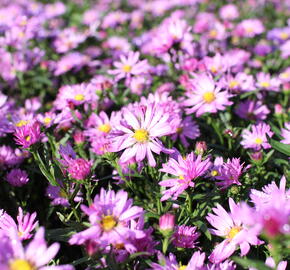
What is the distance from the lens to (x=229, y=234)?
1.90 meters

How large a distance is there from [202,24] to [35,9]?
2.67 meters

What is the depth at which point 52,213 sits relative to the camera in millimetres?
2602

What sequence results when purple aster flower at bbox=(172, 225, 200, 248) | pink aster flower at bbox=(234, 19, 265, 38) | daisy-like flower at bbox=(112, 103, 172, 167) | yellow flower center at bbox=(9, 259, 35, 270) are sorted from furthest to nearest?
pink aster flower at bbox=(234, 19, 265, 38) → daisy-like flower at bbox=(112, 103, 172, 167) → purple aster flower at bbox=(172, 225, 200, 248) → yellow flower center at bbox=(9, 259, 35, 270)

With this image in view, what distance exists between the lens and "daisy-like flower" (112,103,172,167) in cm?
200

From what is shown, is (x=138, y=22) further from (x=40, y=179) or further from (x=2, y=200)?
(x=2, y=200)

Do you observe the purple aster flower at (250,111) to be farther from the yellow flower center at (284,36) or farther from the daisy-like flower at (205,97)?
the yellow flower center at (284,36)

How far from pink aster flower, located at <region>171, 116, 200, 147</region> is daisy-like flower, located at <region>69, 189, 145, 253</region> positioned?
3.32 feet

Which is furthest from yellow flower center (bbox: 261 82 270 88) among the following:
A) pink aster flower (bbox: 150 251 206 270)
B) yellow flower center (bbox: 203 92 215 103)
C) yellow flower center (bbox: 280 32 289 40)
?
pink aster flower (bbox: 150 251 206 270)

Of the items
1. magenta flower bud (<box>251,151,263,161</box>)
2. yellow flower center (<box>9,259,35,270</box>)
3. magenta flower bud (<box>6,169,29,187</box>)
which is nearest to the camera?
yellow flower center (<box>9,259,35,270</box>)

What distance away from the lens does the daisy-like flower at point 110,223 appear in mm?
1583

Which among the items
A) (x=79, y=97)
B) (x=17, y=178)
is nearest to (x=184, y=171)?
(x=17, y=178)

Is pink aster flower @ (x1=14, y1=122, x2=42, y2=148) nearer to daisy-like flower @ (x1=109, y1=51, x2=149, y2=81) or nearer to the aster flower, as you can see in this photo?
the aster flower

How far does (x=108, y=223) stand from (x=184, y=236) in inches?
17.7

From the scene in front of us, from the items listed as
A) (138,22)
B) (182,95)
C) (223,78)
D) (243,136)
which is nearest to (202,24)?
(138,22)
